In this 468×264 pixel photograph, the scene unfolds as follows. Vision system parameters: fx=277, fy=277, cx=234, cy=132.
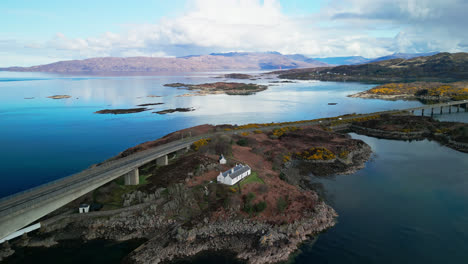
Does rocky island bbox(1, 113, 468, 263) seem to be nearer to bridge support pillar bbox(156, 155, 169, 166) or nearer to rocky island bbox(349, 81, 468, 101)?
bridge support pillar bbox(156, 155, 169, 166)

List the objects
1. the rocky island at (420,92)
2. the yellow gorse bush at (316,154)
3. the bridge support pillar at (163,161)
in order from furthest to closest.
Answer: the rocky island at (420,92), the yellow gorse bush at (316,154), the bridge support pillar at (163,161)

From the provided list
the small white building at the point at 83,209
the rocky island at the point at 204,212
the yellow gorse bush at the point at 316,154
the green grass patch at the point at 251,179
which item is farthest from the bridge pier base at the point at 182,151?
the yellow gorse bush at the point at 316,154

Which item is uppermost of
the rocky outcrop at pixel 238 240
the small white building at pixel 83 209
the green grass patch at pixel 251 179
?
the green grass patch at pixel 251 179

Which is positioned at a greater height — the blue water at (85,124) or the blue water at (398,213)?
the blue water at (85,124)

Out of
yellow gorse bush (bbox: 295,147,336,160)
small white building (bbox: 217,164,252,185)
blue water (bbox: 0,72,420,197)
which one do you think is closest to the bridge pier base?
small white building (bbox: 217,164,252,185)

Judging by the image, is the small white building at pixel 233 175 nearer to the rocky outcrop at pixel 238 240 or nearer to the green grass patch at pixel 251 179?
the green grass patch at pixel 251 179

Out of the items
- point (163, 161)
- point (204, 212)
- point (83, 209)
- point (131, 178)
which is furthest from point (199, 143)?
point (83, 209)

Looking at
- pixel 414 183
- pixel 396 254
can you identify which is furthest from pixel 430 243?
pixel 414 183

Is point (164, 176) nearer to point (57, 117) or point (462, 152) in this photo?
point (462, 152)

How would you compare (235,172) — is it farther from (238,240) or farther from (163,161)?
(163,161)
